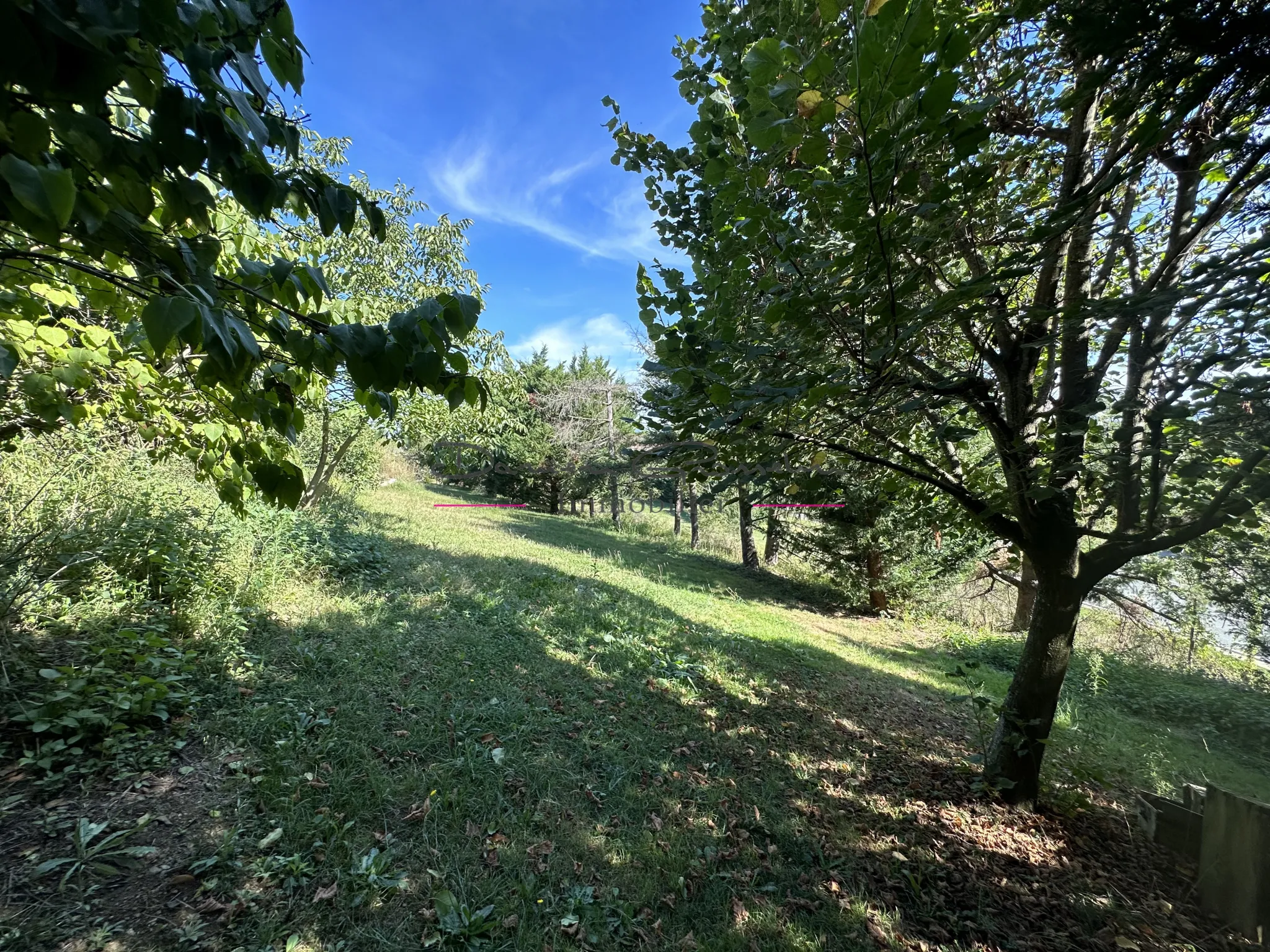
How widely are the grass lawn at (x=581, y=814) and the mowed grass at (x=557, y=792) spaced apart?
0.05 feet

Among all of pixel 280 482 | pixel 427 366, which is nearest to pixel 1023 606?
pixel 427 366

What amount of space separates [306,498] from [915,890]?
34.4 ft

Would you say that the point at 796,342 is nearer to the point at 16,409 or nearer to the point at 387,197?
the point at 16,409

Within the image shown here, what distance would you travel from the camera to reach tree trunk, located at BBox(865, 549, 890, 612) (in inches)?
441

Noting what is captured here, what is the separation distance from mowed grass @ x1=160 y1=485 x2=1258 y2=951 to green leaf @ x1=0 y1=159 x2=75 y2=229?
271 cm

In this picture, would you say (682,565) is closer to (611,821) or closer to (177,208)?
(611,821)

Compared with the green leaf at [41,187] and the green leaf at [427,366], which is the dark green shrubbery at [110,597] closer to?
the green leaf at [427,366]

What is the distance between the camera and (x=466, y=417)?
9.36m

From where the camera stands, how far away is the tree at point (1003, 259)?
1420 mm

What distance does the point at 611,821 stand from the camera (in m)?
2.99

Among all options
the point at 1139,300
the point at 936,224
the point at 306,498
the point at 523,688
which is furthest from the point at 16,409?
the point at 306,498

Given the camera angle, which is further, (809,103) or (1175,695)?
(1175,695)

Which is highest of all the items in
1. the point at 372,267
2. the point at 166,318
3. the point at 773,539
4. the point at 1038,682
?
the point at 372,267

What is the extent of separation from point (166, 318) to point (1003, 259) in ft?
7.78
